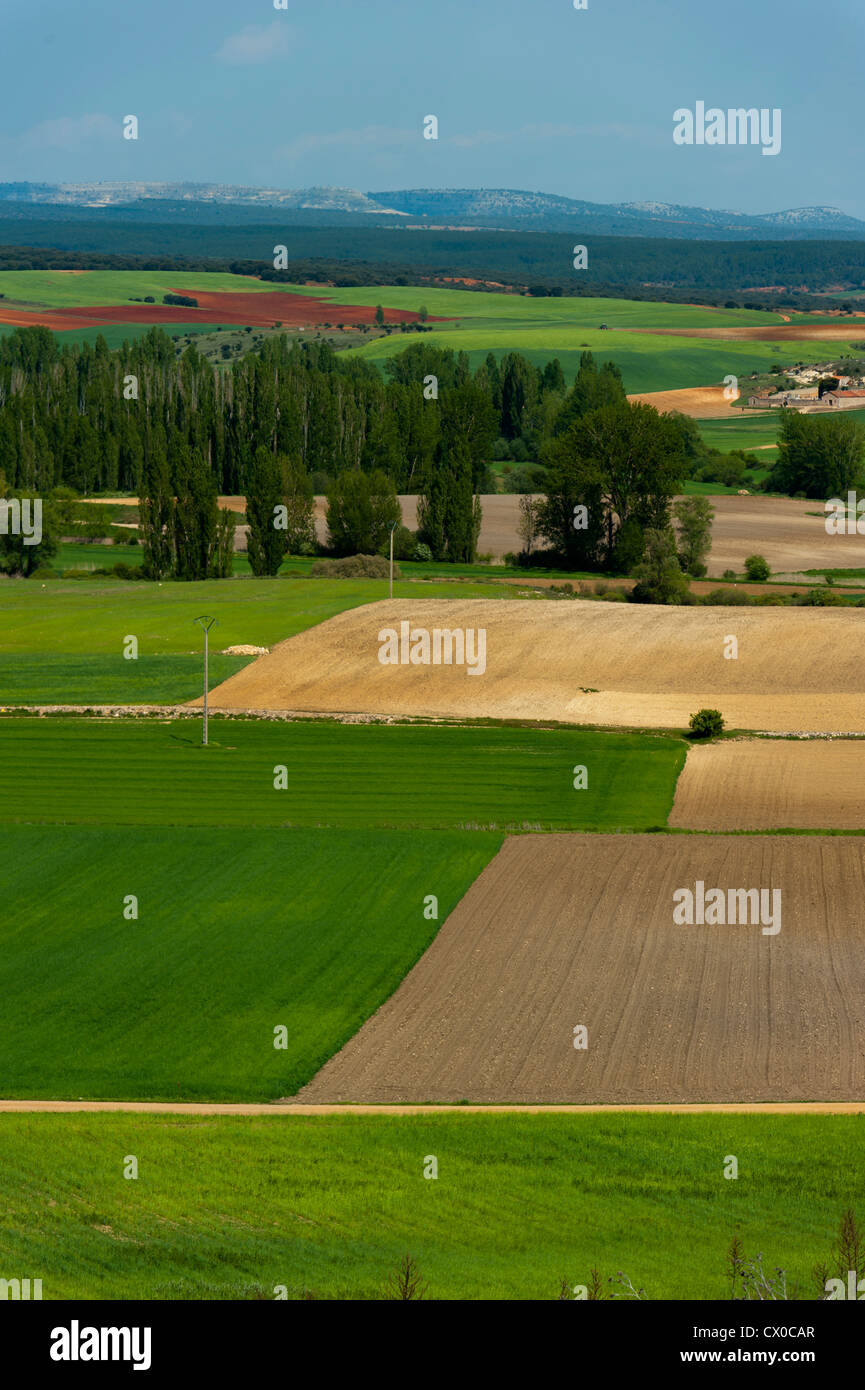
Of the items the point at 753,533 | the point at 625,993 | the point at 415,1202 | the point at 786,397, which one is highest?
the point at 786,397

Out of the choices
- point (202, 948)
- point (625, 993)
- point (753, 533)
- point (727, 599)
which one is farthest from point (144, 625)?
point (625, 993)

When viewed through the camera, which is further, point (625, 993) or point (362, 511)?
point (362, 511)

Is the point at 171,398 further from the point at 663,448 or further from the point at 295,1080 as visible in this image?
the point at 295,1080

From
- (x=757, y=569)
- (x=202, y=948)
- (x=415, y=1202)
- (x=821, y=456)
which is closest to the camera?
(x=415, y=1202)

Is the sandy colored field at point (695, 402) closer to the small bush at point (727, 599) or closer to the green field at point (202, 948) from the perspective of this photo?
the small bush at point (727, 599)

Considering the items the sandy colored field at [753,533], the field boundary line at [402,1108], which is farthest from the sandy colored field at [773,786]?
the sandy colored field at [753,533]

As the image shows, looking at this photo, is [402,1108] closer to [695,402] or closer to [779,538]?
[779,538]
